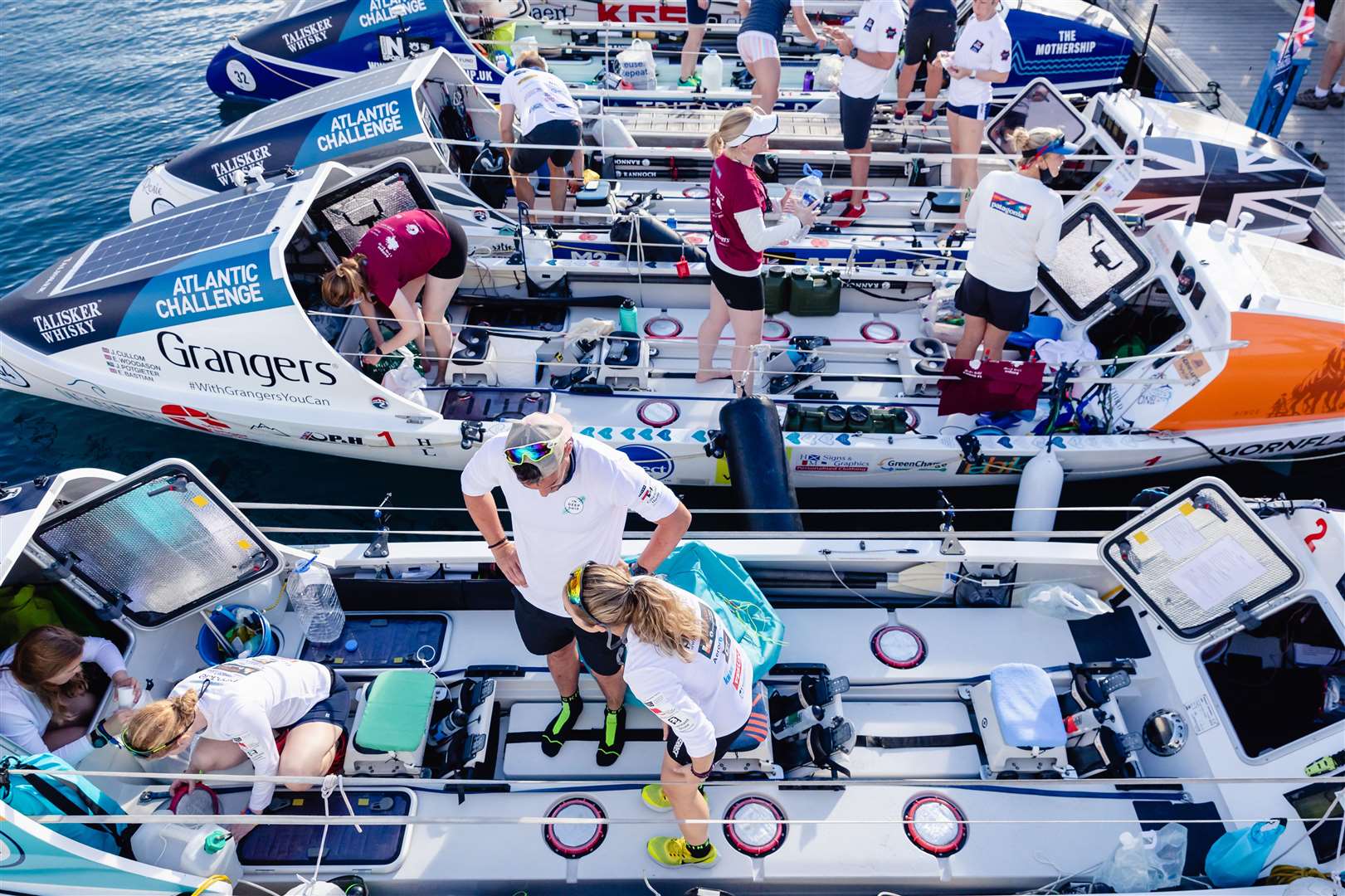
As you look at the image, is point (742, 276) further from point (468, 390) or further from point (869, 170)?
point (869, 170)

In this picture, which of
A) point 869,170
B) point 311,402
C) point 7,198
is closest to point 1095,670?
point 311,402

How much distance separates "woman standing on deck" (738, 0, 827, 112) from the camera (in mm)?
9766

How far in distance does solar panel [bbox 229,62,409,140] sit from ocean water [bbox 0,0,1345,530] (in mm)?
3278

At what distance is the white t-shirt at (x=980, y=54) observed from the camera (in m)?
8.82

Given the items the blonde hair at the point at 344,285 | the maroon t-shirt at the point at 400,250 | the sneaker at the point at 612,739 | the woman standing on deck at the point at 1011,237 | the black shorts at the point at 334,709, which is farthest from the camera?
the maroon t-shirt at the point at 400,250

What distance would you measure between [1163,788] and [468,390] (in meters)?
5.43

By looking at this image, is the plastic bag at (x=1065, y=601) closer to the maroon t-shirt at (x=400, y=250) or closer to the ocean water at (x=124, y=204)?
the ocean water at (x=124, y=204)

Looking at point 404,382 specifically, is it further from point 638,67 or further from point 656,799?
point 638,67

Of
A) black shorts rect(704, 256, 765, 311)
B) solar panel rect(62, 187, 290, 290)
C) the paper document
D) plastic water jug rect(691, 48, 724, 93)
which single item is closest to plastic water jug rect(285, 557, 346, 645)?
solar panel rect(62, 187, 290, 290)

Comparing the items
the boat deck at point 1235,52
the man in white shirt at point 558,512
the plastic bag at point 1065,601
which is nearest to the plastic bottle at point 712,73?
the boat deck at point 1235,52

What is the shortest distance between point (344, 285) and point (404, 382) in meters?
1.00

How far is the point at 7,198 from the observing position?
12.0 m

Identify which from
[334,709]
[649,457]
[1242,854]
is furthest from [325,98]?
[1242,854]

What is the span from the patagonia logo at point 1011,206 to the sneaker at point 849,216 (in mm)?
3232
